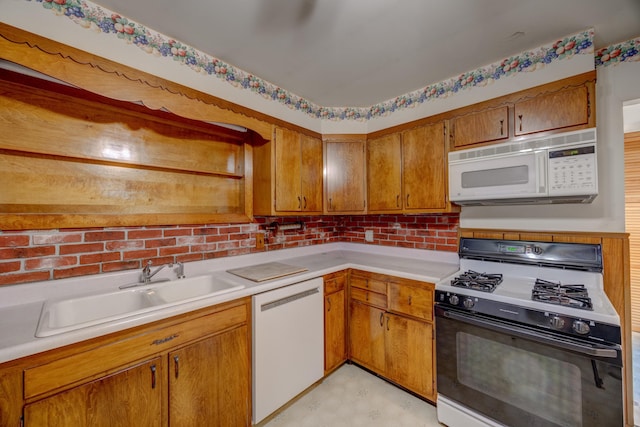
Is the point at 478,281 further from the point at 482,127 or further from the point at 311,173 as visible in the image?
the point at 311,173

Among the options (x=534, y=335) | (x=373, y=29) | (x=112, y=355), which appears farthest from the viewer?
(x=373, y=29)

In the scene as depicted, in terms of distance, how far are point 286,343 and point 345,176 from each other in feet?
5.19

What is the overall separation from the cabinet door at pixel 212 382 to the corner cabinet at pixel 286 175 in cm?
102

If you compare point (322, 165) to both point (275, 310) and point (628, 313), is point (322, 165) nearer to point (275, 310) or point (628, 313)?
point (275, 310)

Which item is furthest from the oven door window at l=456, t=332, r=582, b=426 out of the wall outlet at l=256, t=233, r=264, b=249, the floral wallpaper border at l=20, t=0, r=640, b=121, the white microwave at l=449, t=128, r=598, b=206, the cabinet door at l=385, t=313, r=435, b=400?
the floral wallpaper border at l=20, t=0, r=640, b=121

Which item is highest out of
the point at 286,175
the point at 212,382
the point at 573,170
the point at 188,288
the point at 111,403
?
the point at 286,175

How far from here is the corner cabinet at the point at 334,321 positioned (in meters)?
2.14

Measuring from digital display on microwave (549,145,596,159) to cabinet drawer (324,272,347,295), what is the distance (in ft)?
5.45

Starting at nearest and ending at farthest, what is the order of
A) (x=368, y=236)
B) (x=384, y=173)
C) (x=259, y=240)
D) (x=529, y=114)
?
(x=529, y=114) < (x=259, y=240) < (x=384, y=173) < (x=368, y=236)

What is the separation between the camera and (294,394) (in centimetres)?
186

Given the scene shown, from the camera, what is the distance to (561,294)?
1.46 meters

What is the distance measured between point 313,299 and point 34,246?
1.65 meters

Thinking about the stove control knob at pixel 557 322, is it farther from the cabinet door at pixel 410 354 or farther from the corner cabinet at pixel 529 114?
the corner cabinet at pixel 529 114

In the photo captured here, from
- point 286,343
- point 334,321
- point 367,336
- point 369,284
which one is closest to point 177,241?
point 286,343
